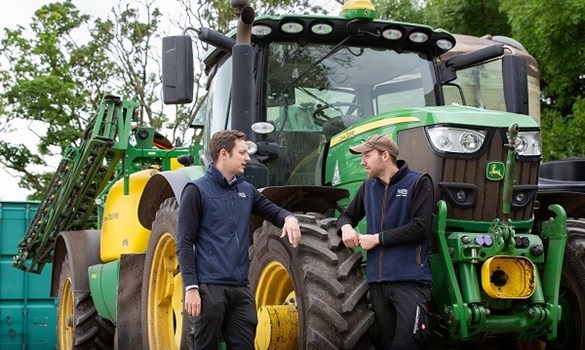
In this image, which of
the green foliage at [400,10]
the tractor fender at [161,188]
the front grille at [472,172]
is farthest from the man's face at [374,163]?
the green foliage at [400,10]

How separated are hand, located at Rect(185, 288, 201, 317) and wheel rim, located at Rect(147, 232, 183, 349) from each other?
7.21ft

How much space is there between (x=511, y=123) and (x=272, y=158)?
1.78 m

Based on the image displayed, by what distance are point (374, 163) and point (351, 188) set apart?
2.59 ft

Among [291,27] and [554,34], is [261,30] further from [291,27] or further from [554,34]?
[554,34]

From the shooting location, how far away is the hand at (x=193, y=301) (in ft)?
18.6

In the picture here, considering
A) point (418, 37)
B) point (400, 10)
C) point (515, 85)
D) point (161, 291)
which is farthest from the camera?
point (400, 10)

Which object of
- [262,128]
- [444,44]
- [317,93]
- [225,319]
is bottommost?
[225,319]

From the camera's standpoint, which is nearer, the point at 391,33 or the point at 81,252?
the point at 391,33

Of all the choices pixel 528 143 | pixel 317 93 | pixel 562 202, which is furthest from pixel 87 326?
pixel 528 143

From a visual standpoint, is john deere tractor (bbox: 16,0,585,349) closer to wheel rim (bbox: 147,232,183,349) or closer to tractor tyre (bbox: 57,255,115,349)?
wheel rim (bbox: 147,232,183,349)

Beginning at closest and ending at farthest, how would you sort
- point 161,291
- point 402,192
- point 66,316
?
point 402,192 → point 161,291 → point 66,316

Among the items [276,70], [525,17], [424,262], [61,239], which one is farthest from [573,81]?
[424,262]

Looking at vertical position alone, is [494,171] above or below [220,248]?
above

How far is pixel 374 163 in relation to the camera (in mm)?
6102
